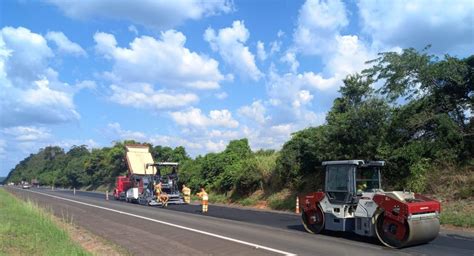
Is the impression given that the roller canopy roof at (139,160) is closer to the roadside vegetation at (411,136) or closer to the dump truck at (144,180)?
the dump truck at (144,180)

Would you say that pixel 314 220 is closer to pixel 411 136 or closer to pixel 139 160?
pixel 411 136

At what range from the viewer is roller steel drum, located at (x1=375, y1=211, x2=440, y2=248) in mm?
12883

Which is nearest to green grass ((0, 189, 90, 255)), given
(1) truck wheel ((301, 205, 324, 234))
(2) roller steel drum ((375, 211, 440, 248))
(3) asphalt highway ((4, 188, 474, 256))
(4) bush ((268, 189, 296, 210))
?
(3) asphalt highway ((4, 188, 474, 256))

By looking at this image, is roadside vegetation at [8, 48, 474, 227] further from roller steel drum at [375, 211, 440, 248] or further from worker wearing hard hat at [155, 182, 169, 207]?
worker wearing hard hat at [155, 182, 169, 207]

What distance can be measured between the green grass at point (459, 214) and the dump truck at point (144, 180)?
19.3 m

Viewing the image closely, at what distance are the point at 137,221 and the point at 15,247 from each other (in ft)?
32.2

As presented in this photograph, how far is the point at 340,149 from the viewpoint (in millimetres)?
24672

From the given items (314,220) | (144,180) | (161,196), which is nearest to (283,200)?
(161,196)

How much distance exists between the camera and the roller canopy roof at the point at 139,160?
39375mm

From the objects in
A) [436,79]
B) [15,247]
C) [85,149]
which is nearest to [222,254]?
[15,247]

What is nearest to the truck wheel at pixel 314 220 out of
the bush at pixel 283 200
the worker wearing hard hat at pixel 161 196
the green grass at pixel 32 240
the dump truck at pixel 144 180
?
the green grass at pixel 32 240

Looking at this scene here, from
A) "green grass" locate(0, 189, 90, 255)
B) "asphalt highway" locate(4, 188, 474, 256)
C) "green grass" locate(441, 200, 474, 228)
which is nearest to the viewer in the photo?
"green grass" locate(0, 189, 90, 255)

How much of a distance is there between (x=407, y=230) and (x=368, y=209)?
1459mm

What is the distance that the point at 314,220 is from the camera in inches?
643
